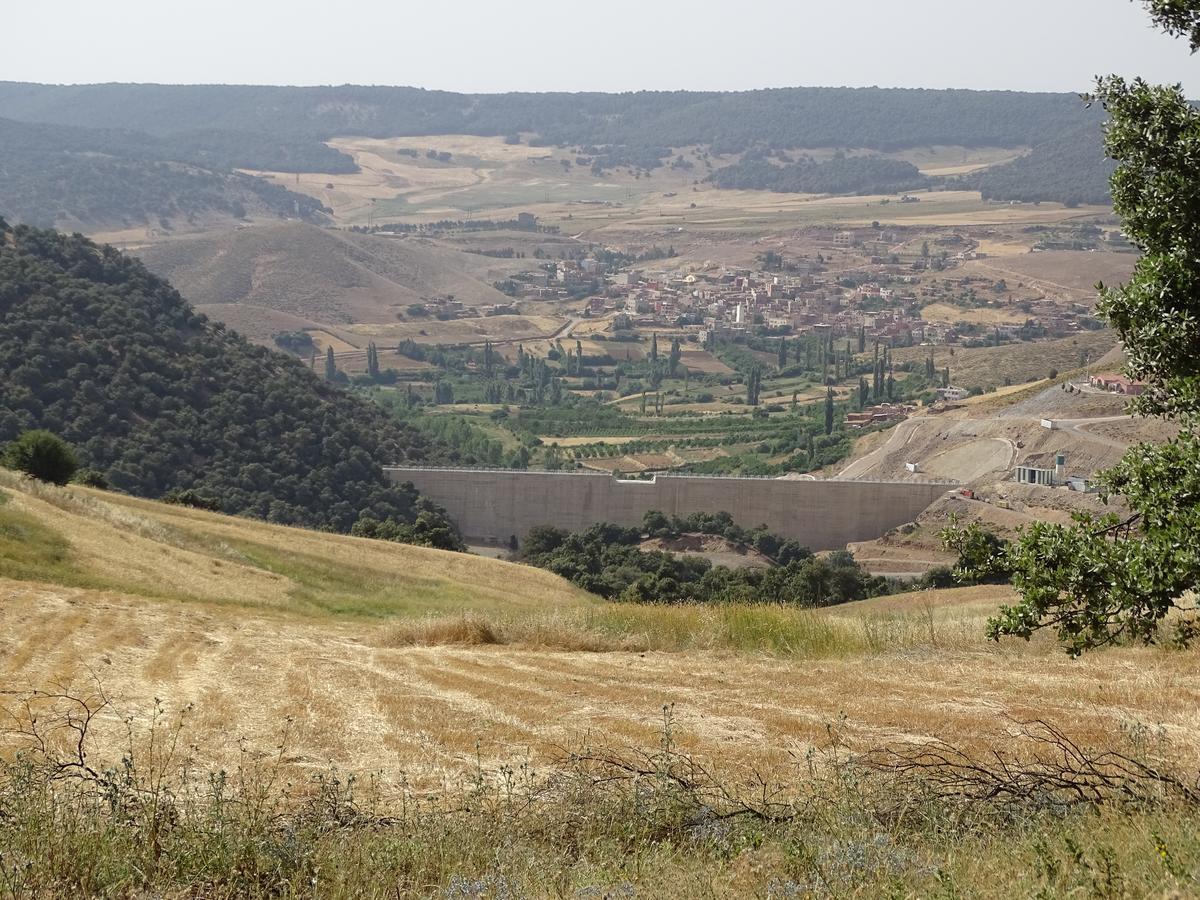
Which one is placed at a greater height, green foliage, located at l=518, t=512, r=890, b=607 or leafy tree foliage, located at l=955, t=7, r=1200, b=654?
leafy tree foliage, located at l=955, t=7, r=1200, b=654

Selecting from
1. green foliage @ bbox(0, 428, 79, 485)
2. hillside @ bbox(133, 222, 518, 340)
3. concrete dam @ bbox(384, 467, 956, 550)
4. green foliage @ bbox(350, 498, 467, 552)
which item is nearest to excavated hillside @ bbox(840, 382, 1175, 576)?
concrete dam @ bbox(384, 467, 956, 550)

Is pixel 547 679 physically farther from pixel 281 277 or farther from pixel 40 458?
pixel 281 277

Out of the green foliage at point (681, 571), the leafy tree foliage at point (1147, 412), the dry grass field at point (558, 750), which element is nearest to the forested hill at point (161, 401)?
the green foliage at point (681, 571)

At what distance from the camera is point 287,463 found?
210 feet

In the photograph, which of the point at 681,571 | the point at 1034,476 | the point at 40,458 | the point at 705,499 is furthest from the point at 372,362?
the point at 40,458

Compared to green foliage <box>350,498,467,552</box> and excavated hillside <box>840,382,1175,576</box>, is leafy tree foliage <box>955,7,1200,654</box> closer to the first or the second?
green foliage <box>350,498,467,552</box>

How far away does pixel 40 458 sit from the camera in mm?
36000

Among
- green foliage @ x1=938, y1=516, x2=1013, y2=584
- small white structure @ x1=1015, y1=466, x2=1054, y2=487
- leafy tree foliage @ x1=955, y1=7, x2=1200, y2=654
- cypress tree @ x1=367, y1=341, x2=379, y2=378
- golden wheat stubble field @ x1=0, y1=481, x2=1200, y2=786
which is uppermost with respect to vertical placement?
leafy tree foliage @ x1=955, y1=7, x2=1200, y2=654

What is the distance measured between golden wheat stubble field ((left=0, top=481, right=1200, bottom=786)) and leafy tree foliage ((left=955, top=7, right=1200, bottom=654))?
200cm

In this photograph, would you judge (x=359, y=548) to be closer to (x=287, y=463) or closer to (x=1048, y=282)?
(x=287, y=463)

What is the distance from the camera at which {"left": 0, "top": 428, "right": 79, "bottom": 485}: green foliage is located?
35625 millimetres

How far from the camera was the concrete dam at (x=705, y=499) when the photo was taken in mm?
71750

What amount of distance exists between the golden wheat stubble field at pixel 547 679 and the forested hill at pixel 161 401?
3997cm

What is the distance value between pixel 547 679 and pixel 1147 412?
20.7ft
